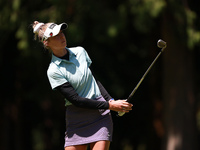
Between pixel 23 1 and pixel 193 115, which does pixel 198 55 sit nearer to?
pixel 193 115

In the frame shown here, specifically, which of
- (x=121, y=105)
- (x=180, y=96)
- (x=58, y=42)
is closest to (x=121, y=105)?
(x=121, y=105)

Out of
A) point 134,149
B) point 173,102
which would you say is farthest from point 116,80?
point 134,149

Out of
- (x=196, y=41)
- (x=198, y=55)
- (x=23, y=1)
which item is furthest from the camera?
(x=198, y=55)

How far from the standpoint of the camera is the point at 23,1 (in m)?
10.7

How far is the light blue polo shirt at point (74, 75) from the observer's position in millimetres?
4062

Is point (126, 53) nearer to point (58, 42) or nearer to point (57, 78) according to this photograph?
point (58, 42)

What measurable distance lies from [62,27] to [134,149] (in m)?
12.9

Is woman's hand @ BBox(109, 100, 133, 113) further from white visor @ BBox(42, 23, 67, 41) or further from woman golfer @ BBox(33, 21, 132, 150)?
white visor @ BBox(42, 23, 67, 41)

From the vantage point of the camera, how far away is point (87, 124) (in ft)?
13.7

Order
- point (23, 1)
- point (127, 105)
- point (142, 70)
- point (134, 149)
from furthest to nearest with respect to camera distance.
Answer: point (134, 149) → point (142, 70) → point (23, 1) → point (127, 105)

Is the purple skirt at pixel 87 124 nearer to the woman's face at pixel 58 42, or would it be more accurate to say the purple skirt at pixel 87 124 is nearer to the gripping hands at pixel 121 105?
the gripping hands at pixel 121 105

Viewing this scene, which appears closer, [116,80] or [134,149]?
[116,80]

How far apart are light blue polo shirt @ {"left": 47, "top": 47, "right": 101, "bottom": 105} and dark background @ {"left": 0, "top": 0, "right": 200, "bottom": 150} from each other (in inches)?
188

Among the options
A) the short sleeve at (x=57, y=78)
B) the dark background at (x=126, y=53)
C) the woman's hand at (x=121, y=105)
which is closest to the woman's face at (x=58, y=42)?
the short sleeve at (x=57, y=78)
